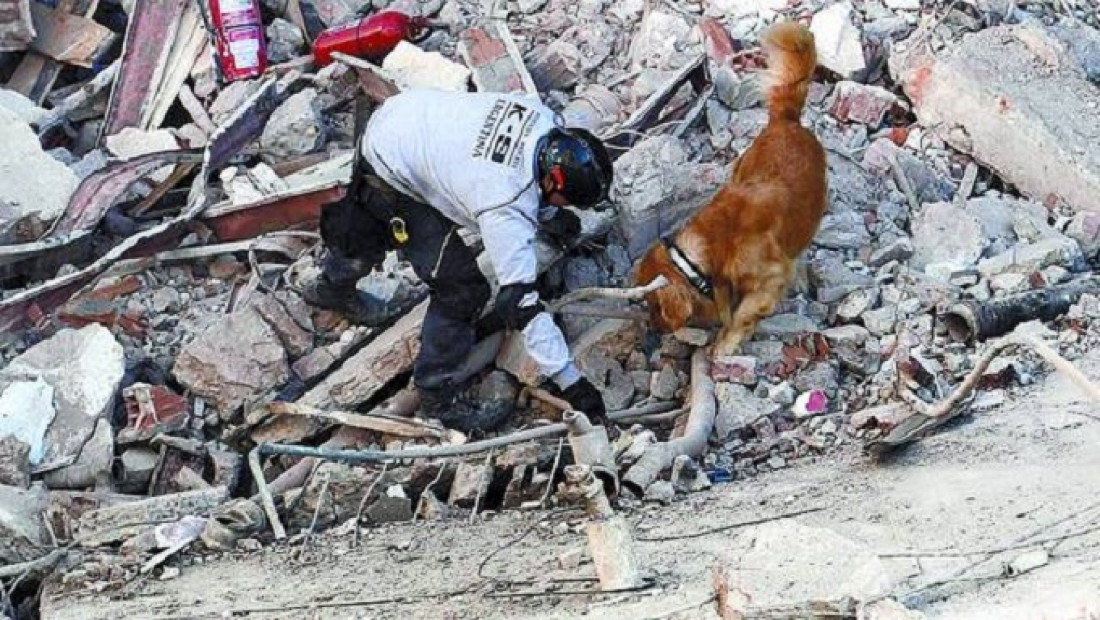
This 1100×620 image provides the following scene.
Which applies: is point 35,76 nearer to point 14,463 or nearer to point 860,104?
point 14,463

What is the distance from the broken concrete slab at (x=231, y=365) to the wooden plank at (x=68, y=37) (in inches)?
102

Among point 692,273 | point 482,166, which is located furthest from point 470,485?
point 692,273

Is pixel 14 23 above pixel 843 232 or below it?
above

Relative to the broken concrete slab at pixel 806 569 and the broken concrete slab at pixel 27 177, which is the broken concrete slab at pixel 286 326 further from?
the broken concrete slab at pixel 806 569

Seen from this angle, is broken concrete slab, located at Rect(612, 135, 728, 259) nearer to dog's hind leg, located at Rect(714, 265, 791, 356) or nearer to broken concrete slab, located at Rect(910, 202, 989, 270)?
dog's hind leg, located at Rect(714, 265, 791, 356)

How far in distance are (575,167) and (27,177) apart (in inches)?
129

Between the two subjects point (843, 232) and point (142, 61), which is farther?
point (142, 61)

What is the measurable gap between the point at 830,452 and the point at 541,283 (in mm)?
1721

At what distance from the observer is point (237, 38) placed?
28.3 ft

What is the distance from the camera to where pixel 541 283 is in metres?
7.24

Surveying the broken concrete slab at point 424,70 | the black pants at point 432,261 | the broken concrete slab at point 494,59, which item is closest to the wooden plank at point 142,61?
the broken concrete slab at point 424,70

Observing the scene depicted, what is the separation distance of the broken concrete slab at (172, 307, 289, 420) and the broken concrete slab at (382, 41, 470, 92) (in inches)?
70.8

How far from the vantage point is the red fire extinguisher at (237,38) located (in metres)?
A: 8.60

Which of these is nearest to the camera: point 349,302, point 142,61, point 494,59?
point 349,302
